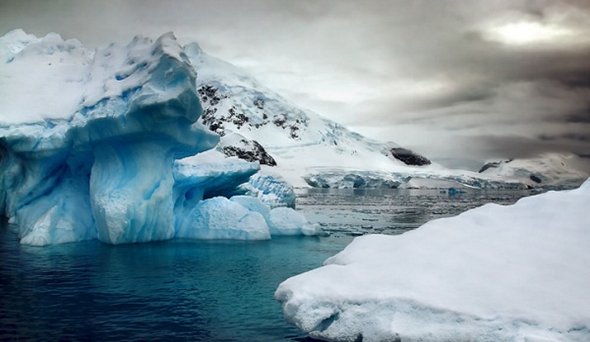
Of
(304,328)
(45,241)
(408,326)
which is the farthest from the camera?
(45,241)

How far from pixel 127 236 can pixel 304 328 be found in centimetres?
1305

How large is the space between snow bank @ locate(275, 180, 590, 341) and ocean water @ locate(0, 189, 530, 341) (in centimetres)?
155

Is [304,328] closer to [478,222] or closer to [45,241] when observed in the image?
[478,222]

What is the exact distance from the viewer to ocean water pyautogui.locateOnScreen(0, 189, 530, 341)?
27.9ft

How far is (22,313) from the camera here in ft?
30.6

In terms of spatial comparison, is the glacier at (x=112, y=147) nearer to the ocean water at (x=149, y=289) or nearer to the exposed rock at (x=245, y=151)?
the ocean water at (x=149, y=289)

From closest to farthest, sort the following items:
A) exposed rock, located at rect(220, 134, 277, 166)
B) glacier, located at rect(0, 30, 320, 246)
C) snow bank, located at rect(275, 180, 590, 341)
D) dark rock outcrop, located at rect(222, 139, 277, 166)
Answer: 1. snow bank, located at rect(275, 180, 590, 341)
2. glacier, located at rect(0, 30, 320, 246)
3. exposed rock, located at rect(220, 134, 277, 166)
4. dark rock outcrop, located at rect(222, 139, 277, 166)

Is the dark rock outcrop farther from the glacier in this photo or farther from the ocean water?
the ocean water

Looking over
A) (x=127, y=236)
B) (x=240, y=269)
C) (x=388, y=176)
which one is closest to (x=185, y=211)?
(x=127, y=236)

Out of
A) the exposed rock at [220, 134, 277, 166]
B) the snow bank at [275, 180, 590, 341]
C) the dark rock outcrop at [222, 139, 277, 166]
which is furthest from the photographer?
the dark rock outcrop at [222, 139, 277, 166]

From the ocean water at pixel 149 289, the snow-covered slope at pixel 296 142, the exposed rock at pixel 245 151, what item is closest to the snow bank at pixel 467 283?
the ocean water at pixel 149 289

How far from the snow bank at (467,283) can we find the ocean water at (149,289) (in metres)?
1.55

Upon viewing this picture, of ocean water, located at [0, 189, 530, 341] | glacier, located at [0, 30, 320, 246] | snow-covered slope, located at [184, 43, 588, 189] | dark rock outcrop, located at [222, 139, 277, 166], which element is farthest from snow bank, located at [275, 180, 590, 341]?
snow-covered slope, located at [184, 43, 588, 189]

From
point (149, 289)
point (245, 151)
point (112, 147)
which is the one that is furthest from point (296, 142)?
point (149, 289)
